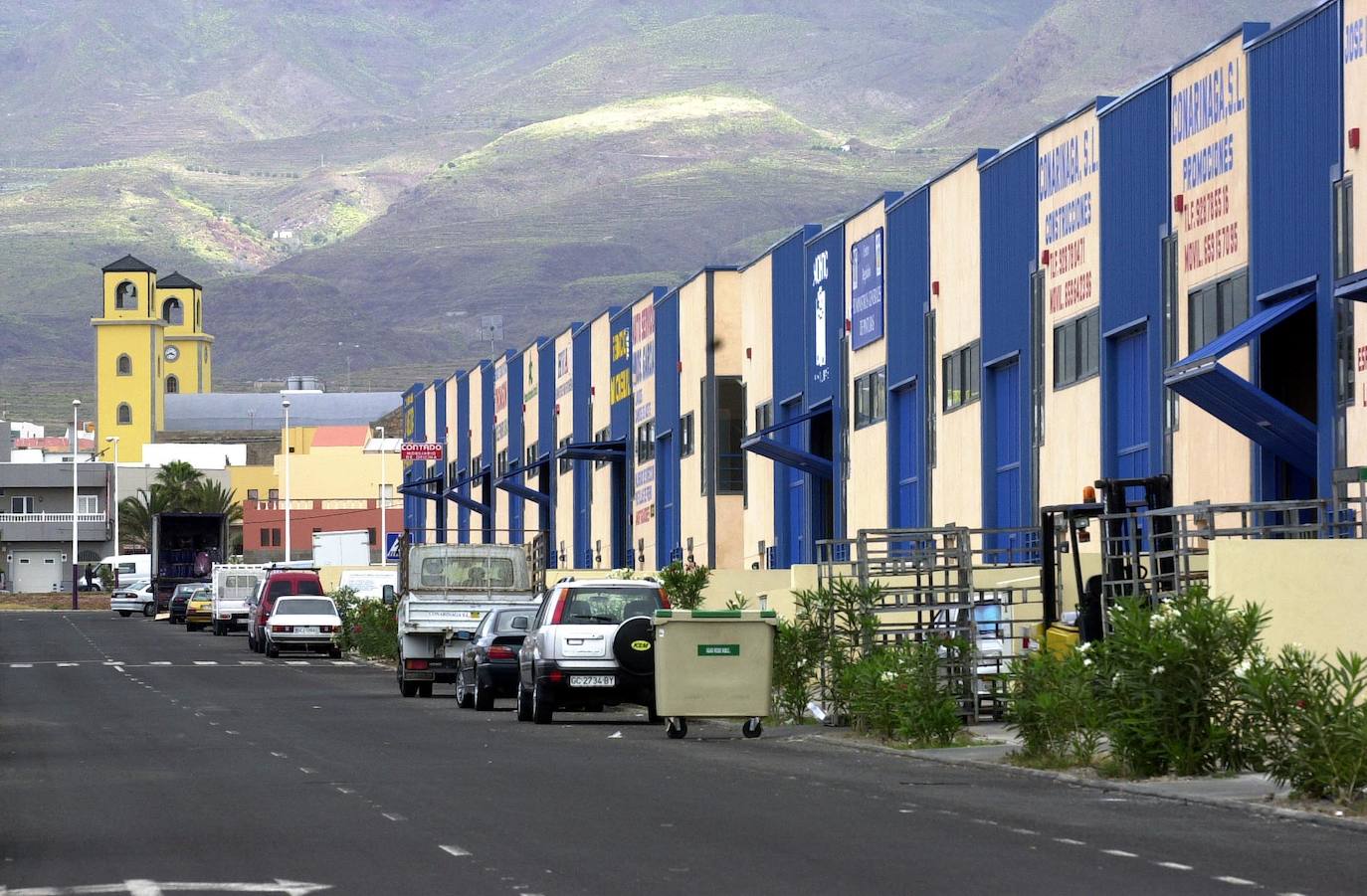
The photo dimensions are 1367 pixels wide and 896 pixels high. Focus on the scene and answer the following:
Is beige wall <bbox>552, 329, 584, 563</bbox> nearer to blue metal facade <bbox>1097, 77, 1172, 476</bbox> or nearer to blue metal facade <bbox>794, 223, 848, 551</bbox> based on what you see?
blue metal facade <bbox>794, 223, 848, 551</bbox>

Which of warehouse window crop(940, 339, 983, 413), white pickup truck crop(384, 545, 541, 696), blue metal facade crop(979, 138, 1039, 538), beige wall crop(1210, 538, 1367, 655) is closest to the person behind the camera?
beige wall crop(1210, 538, 1367, 655)

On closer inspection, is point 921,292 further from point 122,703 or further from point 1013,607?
point 122,703

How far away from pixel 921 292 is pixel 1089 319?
8831mm

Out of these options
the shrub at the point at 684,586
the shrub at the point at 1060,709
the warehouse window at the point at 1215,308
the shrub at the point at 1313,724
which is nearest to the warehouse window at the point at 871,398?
the shrub at the point at 684,586

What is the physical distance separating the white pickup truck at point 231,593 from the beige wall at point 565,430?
9972 mm

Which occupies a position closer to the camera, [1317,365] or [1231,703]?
[1231,703]

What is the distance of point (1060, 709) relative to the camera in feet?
69.5

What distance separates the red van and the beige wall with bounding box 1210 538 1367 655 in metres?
42.6

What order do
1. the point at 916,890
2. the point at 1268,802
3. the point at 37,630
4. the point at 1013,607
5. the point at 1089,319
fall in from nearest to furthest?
the point at 916,890 → the point at 1268,802 → the point at 1013,607 → the point at 1089,319 → the point at 37,630

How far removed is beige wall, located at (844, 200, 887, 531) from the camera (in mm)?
49625

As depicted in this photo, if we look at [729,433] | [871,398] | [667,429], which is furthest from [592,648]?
[667,429]

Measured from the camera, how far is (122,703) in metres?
36.0

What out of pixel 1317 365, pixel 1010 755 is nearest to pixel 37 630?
pixel 1317 365

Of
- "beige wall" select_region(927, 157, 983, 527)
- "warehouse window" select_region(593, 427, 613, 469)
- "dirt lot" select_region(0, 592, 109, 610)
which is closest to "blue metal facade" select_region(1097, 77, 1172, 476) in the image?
"beige wall" select_region(927, 157, 983, 527)
